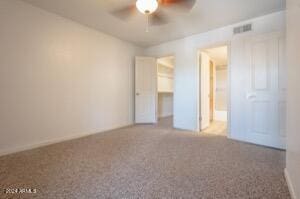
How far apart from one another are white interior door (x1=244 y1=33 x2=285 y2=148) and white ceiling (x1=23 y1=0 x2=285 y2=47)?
534mm

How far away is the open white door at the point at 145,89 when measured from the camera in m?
4.77

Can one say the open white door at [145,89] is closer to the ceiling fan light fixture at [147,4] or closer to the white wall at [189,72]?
the white wall at [189,72]

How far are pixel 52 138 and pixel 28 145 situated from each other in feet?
1.25

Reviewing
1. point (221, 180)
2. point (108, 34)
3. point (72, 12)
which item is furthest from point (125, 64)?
point (221, 180)

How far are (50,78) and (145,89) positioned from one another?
8.32ft

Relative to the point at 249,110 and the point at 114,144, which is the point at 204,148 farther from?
the point at 114,144

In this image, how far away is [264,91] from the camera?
2812 mm

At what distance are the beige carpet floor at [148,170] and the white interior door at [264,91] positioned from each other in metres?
0.28

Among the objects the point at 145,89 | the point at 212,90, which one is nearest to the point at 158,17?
the point at 145,89

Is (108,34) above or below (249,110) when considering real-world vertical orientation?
above

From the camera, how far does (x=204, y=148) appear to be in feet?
8.88

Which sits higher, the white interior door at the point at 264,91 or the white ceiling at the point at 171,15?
the white ceiling at the point at 171,15

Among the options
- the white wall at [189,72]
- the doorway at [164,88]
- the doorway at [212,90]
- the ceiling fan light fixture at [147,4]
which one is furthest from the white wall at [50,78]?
the doorway at [164,88]

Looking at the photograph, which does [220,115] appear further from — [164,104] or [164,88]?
[164,88]
